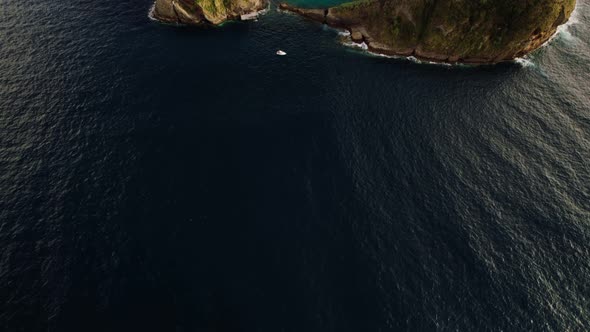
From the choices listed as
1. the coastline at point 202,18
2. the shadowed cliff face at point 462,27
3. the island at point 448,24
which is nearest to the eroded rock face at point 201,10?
the coastline at point 202,18

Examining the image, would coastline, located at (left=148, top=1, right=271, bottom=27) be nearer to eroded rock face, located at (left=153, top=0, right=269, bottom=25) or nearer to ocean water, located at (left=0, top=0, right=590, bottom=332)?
eroded rock face, located at (left=153, top=0, right=269, bottom=25)

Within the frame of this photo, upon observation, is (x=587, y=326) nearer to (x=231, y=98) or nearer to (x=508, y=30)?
(x=508, y=30)

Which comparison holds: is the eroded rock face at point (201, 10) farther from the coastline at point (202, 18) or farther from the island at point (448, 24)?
the island at point (448, 24)

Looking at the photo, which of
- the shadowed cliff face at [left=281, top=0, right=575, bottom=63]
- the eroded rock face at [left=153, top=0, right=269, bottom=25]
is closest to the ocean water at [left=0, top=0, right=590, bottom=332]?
the shadowed cliff face at [left=281, top=0, right=575, bottom=63]

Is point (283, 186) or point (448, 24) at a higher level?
point (448, 24)

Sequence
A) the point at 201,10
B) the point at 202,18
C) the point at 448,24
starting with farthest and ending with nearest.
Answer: the point at 202,18, the point at 201,10, the point at 448,24

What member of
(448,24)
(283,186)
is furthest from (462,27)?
(283,186)

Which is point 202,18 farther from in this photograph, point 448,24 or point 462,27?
point 462,27
